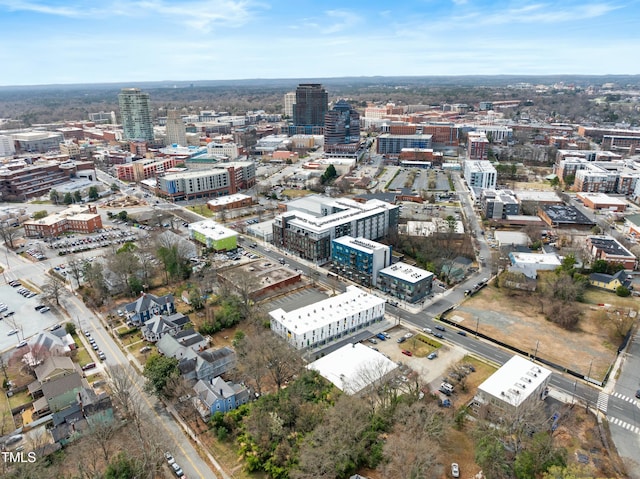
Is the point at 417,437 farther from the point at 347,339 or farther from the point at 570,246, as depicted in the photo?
the point at 570,246

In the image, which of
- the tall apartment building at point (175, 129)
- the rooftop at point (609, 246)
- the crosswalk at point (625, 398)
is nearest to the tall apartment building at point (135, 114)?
the tall apartment building at point (175, 129)

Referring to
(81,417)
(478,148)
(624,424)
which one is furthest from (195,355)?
(478,148)

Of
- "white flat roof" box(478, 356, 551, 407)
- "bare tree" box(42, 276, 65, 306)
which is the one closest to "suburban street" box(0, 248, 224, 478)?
"bare tree" box(42, 276, 65, 306)

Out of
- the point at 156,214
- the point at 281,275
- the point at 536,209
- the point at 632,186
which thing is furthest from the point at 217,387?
the point at 632,186

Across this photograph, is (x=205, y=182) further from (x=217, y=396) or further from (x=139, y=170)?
(x=217, y=396)

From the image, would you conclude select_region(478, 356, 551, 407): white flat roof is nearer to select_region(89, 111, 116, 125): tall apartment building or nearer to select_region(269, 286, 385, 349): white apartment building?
select_region(269, 286, 385, 349): white apartment building

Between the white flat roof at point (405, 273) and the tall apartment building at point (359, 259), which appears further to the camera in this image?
the tall apartment building at point (359, 259)

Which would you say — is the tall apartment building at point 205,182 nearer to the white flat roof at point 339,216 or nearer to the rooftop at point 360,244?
the white flat roof at point 339,216
